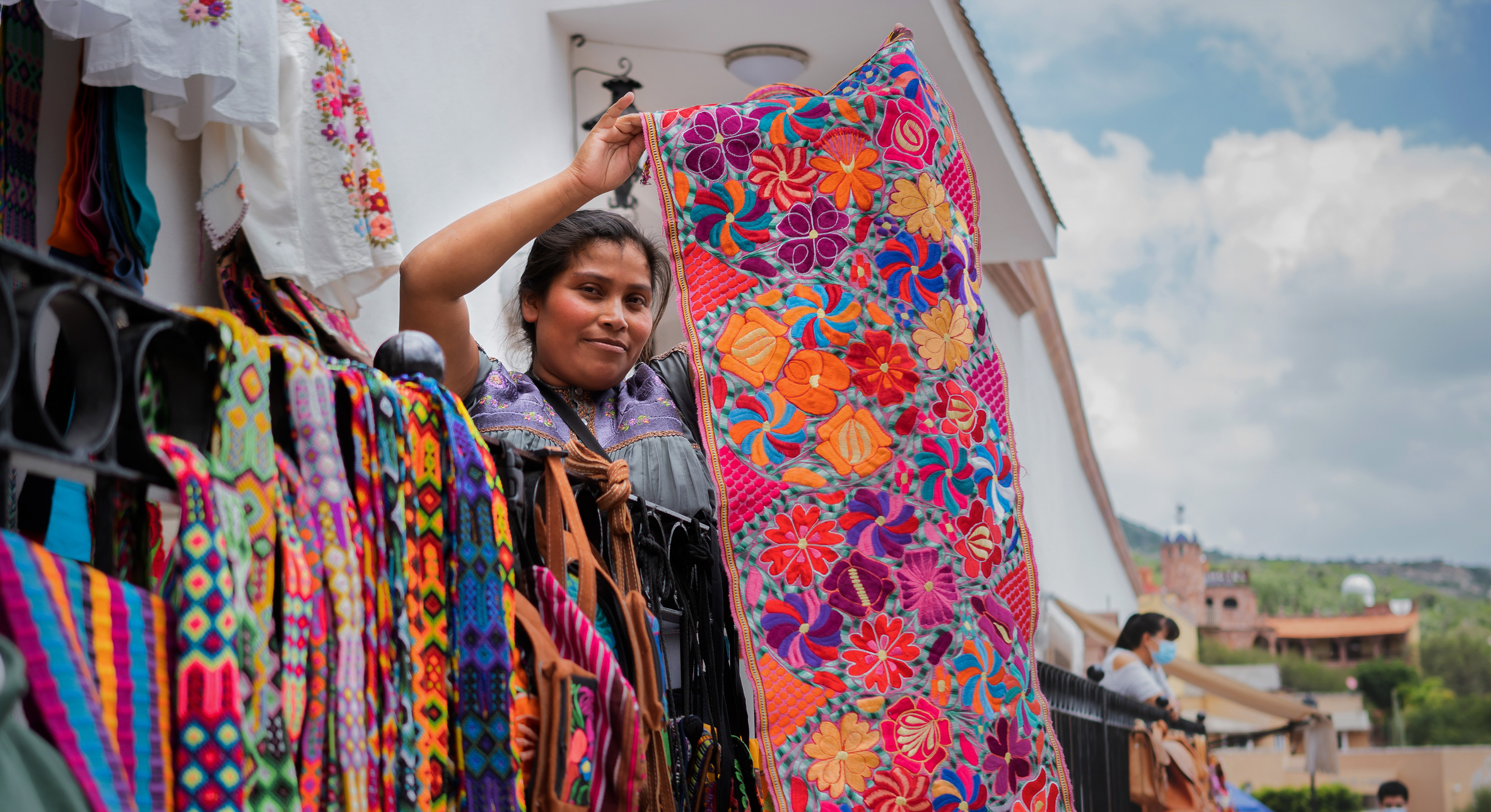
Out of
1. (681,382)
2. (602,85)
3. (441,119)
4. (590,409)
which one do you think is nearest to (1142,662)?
(602,85)

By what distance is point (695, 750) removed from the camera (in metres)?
1.90

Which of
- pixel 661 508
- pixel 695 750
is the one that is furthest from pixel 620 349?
pixel 695 750

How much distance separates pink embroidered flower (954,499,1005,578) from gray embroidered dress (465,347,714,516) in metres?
0.50

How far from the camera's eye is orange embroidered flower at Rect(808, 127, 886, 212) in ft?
6.69

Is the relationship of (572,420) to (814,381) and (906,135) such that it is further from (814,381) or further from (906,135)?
(906,135)

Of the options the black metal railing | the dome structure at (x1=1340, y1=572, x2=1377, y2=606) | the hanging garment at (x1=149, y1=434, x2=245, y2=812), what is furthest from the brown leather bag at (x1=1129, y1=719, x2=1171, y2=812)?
the dome structure at (x1=1340, y1=572, x2=1377, y2=606)

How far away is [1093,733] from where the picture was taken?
5863mm

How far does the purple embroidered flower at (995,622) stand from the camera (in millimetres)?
1891

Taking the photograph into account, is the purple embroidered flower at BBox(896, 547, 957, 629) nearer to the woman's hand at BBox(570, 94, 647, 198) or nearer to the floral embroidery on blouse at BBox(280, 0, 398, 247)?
the woman's hand at BBox(570, 94, 647, 198)

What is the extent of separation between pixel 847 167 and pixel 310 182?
1362mm

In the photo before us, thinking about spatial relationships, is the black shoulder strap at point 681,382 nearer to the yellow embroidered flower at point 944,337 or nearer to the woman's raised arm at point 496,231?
the woman's raised arm at point 496,231

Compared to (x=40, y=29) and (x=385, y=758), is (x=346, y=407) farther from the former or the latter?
(x=40, y=29)

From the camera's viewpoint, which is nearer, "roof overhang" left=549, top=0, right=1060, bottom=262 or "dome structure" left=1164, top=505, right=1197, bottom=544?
"roof overhang" left=549, top=0, right=1060, bottom=262

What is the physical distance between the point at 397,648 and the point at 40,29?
1715 millimetres
